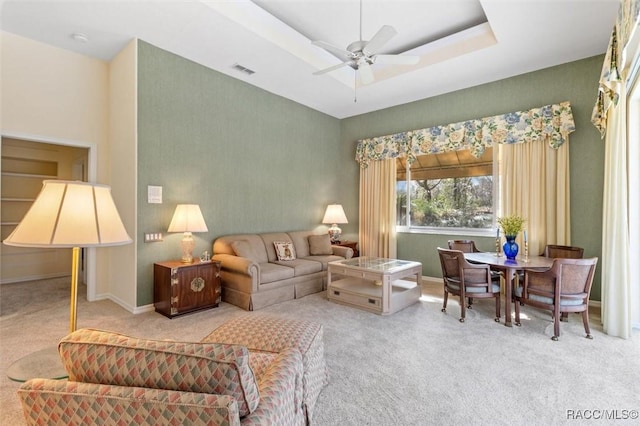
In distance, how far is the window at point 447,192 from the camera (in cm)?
520

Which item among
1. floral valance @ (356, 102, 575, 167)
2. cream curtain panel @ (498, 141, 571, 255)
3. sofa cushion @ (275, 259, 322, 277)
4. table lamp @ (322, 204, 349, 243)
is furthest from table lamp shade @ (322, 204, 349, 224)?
cream curtain panel @ (498, 141, 571, 255)

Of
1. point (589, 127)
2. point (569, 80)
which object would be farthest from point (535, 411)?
point (569, 80)

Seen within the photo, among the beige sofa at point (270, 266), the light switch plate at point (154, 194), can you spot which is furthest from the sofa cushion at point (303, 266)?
the light switch plate at point (154, 194)

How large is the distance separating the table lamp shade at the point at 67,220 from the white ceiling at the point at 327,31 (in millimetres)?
2642

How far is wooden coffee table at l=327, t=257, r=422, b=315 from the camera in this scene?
386 cm

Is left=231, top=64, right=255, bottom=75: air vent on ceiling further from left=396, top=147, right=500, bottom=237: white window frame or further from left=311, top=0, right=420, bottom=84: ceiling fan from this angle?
left=396, top=147, right=500, bottom=237: white window frame

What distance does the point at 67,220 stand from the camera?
142cm

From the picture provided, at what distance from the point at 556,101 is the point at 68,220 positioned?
5.64m

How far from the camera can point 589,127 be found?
4.20m

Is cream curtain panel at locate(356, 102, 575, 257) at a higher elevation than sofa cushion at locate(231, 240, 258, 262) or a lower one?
higher

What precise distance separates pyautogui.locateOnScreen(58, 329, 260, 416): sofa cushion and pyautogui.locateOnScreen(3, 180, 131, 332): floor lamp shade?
1.65 ft

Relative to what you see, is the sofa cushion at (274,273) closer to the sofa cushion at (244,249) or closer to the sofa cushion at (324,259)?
the sofa cushion at (244,249)

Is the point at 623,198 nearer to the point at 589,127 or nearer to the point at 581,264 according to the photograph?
the point at 581,264

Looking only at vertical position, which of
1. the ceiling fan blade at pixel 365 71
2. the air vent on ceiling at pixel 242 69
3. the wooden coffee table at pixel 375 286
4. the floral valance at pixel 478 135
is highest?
the air vent on ceiling at pixel 242 69
